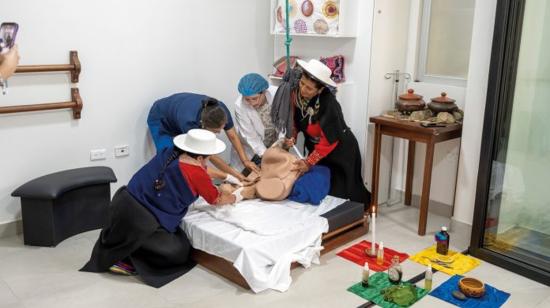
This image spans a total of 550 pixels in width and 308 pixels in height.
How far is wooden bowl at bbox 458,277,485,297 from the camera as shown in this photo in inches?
115

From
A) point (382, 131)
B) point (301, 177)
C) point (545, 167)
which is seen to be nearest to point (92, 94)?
point (301, 177)

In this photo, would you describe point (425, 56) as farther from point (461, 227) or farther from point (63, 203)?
point (63, 203)

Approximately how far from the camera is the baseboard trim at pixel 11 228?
3.65 meters

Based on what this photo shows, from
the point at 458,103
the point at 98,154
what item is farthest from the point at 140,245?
the point at 458,103

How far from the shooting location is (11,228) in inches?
145

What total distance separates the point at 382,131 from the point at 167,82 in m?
1.68

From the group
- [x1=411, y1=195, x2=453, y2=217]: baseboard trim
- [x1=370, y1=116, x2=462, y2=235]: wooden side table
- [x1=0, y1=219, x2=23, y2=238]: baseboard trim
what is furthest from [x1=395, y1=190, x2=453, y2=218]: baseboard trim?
[x1=0, y1=219, x2=23, y2=238]: baseboard trim


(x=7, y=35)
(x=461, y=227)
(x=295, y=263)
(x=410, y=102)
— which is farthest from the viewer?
(x=410, y=102)

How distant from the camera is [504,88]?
125 inches

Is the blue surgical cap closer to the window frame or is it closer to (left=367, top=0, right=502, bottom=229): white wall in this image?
(left=367, top=0, right=502, bottom=229): white wall

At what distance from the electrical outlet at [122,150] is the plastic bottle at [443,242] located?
2.31 m

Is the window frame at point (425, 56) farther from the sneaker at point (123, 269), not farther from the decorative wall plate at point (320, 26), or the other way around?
the sneaker at point (123, 269)

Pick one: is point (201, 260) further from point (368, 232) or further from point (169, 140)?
point (368, 232)

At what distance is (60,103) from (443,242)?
2.69 metres
